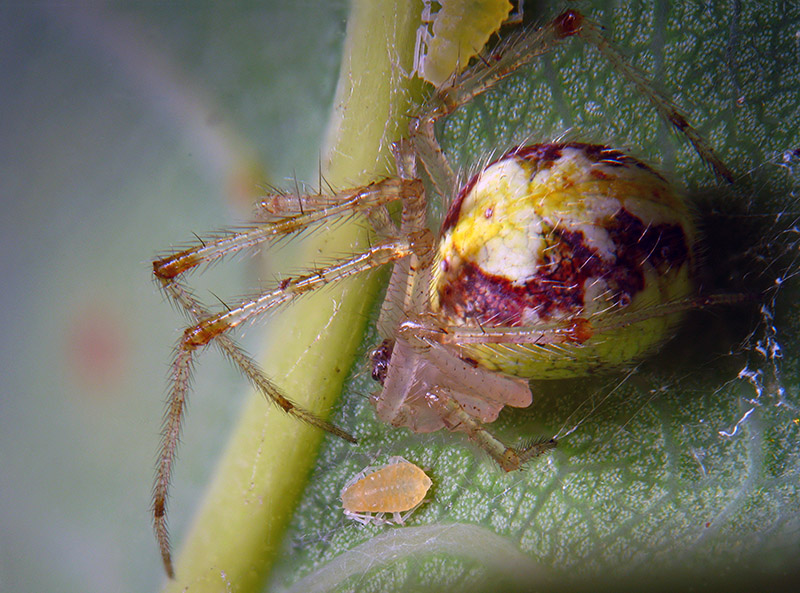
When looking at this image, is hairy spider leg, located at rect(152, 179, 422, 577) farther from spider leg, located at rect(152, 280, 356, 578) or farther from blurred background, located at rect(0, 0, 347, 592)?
blurred background, located at rect(0, 0, 347, 592)

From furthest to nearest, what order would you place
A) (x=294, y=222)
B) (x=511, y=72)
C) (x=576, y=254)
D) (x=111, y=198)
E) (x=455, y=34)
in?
(x=111, y=198) → (x=455, y=34) → (x=511, y=72) → (x=294, y=222) → (x=576, y=254)

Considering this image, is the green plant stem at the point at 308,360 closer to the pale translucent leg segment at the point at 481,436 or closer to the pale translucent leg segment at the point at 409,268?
the pale translucent leg segment at the point at 409,268

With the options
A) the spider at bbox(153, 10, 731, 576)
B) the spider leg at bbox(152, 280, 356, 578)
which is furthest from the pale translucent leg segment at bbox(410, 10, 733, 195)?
the spider leg at bbox(152, 280, 356, 578)

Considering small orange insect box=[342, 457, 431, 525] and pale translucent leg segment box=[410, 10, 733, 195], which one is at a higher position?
pale translucent leg segment box=[410, 10, 733, 195]

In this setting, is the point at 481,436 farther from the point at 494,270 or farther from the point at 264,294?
the point at 264,294

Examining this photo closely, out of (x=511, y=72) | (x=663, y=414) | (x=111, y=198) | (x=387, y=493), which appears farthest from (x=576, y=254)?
(x=111, y=198)
